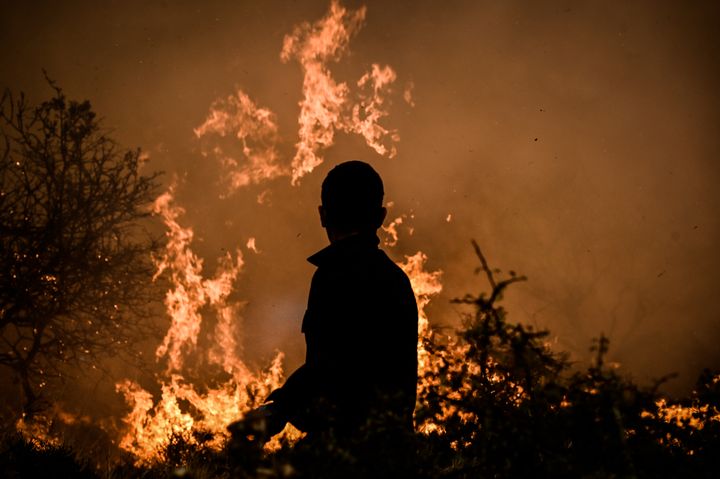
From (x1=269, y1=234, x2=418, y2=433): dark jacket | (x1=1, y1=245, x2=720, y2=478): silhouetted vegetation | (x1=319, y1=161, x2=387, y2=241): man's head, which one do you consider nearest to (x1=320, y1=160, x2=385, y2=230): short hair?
(x1=319, y1=161, x2=387, y2=241): man's head

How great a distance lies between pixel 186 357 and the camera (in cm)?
3038


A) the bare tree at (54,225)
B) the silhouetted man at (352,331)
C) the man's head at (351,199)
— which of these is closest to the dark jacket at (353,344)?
the silhouetted man at (352,331)

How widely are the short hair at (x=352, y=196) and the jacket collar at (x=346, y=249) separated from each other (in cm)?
6

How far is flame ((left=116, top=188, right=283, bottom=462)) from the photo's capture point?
20.9 metres

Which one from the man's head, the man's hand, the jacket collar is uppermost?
the man's head

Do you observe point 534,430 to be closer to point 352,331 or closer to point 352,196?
point 352,331

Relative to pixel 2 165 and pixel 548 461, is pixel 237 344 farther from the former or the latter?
pixel 548 461

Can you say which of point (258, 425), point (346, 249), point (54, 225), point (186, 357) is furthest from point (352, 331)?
point (186, 357)

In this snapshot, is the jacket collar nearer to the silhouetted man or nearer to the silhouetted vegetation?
the silhouetted man

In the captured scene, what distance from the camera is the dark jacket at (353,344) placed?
1.98 meters

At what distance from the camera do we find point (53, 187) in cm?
1223

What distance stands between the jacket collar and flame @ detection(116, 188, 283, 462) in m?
17.4

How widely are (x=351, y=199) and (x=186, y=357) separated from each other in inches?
1237

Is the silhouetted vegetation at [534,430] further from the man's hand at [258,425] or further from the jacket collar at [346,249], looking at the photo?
the jacket collar at [346,249]
